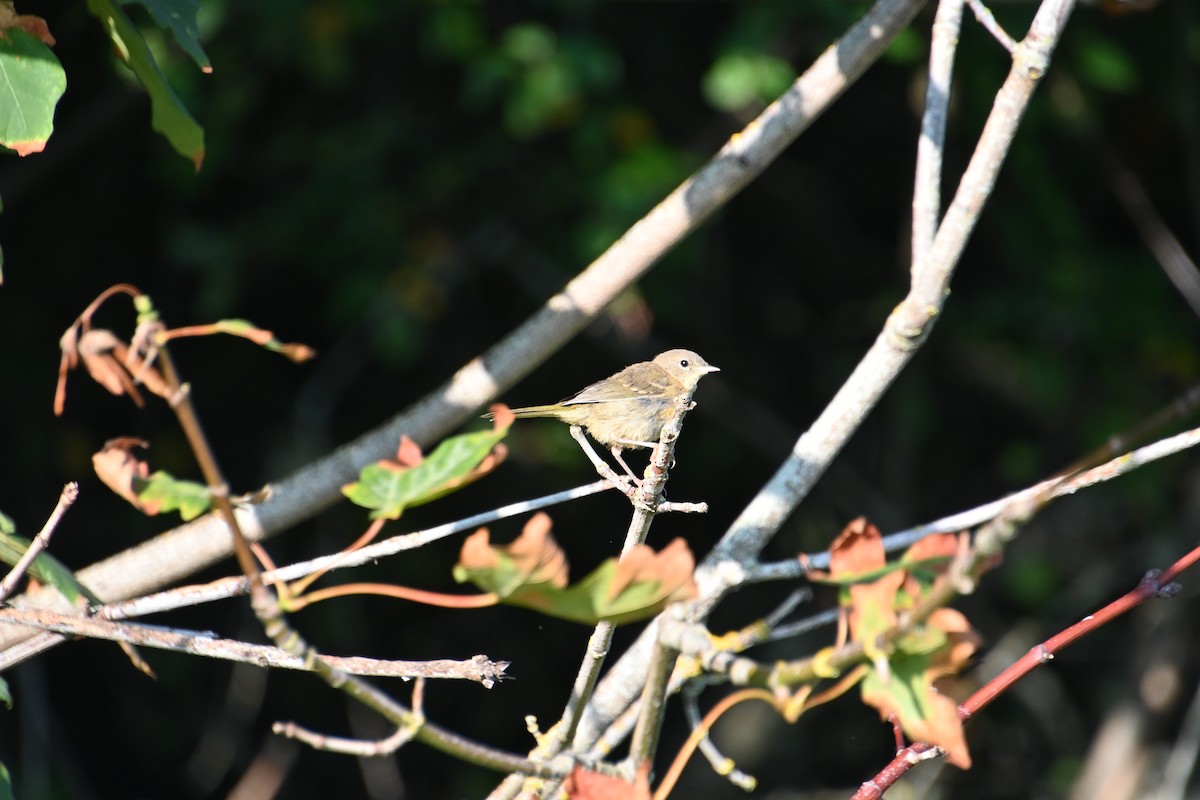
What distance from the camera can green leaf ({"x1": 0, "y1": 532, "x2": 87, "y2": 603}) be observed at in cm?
174

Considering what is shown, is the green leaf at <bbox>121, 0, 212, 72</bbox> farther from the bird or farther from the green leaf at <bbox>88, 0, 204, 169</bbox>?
the bird

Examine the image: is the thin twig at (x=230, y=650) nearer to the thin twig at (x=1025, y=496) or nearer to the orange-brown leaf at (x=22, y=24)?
the thin twig at (x=1025, y=496)

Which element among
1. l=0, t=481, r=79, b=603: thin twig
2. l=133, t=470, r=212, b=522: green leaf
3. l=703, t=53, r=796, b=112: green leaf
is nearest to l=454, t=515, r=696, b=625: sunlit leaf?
l=133, t=470, r=212, b=522: green leaf

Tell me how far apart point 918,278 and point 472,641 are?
4.15m

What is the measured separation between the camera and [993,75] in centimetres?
479

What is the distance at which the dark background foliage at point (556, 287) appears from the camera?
189 inches

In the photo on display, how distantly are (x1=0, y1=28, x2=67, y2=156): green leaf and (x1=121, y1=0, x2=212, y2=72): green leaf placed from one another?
17 cm

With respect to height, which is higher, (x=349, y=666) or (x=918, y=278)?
(x=918, y=278)

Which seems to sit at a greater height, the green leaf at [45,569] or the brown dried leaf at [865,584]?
the brown dried leaf at [865,584]

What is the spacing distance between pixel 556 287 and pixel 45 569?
349 centimetres

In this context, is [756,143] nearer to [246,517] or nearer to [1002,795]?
[246,517]

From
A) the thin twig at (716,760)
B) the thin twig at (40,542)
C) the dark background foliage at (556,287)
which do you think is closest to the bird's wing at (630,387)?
the dark background foliage at (556,287)

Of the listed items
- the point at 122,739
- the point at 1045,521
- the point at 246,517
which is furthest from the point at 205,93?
the point at 1045,521

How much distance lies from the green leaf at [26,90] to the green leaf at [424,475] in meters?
0.98
